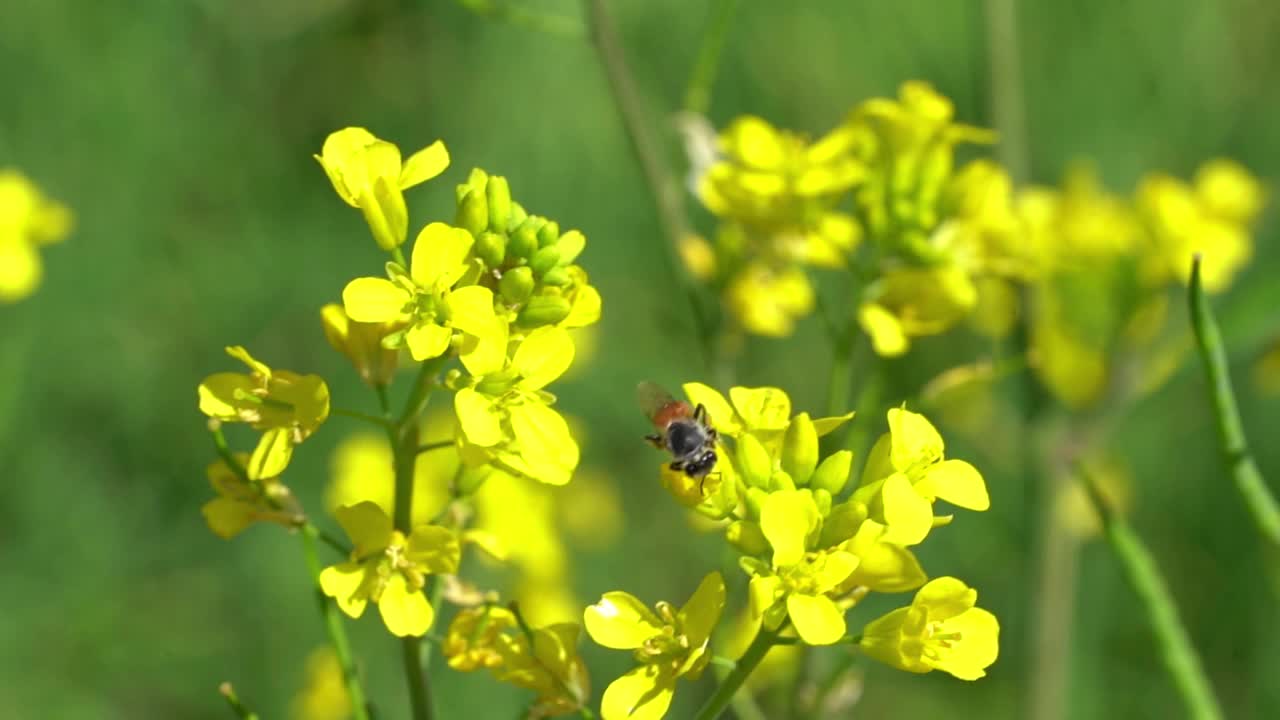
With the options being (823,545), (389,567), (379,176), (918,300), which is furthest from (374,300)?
(918,300)

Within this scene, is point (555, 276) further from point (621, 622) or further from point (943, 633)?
point (943, 633)

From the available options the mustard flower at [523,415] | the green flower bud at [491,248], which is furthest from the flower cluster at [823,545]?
the green flower bud at [491,248]

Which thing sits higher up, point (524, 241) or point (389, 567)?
point (524, 241)

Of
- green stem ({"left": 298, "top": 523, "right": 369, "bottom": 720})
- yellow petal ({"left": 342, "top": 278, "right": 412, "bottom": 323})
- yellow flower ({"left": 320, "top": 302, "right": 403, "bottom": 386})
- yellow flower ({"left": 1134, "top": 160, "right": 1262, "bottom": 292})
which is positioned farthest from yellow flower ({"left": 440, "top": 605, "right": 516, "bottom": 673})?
yellow flower ({"left": 1134, "top": 160, "right": 1262, "bottom": 292})

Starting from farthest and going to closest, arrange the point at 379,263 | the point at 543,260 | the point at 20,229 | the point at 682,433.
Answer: the point at 379,263
the point at 20,229
the point at 682,433
the point at 543,260

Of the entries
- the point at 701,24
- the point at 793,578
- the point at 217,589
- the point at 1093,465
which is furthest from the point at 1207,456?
the point at 793,578

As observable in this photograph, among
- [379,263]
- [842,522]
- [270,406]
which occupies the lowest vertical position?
[270,406]

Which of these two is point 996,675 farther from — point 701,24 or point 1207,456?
point 701,24
